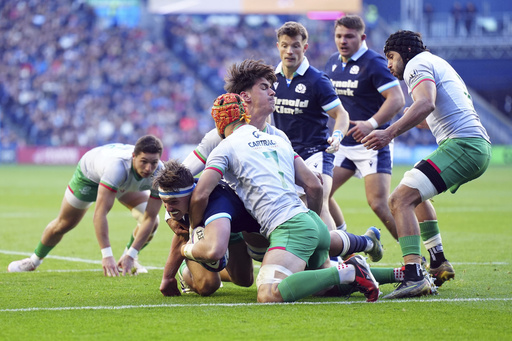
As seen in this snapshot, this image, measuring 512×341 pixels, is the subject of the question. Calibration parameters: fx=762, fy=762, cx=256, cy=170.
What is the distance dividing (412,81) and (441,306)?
1.94 metres

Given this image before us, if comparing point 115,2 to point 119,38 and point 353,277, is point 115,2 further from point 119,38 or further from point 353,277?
point 353,277

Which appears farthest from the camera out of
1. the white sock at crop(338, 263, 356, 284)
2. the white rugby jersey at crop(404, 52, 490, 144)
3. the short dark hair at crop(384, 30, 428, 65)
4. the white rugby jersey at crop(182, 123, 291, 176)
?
the white rugby jersey at crop(182, 123, 291, 176)

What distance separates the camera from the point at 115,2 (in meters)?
40.6

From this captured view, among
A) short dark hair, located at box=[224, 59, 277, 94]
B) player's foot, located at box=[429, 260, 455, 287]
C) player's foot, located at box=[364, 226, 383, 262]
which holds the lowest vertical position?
player's foot, located at box=[429, 260, 455, 287]

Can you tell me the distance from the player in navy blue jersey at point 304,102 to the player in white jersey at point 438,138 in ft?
4.19

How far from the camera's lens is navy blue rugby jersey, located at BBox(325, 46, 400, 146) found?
346 inches

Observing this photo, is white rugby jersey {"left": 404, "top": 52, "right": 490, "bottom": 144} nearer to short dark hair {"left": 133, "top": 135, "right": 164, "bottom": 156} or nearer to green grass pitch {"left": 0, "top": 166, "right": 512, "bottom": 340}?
green grass pitch {"left": 0, "top": 166, "right": 512, "bottom": 340}

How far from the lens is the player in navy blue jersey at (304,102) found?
7996 millimetres

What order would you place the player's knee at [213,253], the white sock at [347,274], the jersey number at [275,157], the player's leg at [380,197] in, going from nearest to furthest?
the white sock at [347,274] < the player's knee at [213,253] < the jersey number at [275,157] < the player's leg at [380,197]

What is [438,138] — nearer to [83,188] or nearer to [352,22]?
[352,22]

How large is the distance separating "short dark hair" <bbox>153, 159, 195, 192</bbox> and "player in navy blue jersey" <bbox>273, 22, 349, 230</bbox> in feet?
6.66

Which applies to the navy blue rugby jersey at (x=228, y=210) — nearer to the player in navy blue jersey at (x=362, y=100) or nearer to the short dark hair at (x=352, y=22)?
the player in navy blue jersey at (x=362, y=100)

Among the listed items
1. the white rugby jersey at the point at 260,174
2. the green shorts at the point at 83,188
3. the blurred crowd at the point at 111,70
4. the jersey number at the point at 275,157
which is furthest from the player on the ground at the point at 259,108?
the blurred crowd at the point at 111,70

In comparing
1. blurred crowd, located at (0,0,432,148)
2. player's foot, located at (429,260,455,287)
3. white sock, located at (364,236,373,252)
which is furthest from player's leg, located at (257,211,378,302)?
blurred crowd, located at (0,0,432,148)
